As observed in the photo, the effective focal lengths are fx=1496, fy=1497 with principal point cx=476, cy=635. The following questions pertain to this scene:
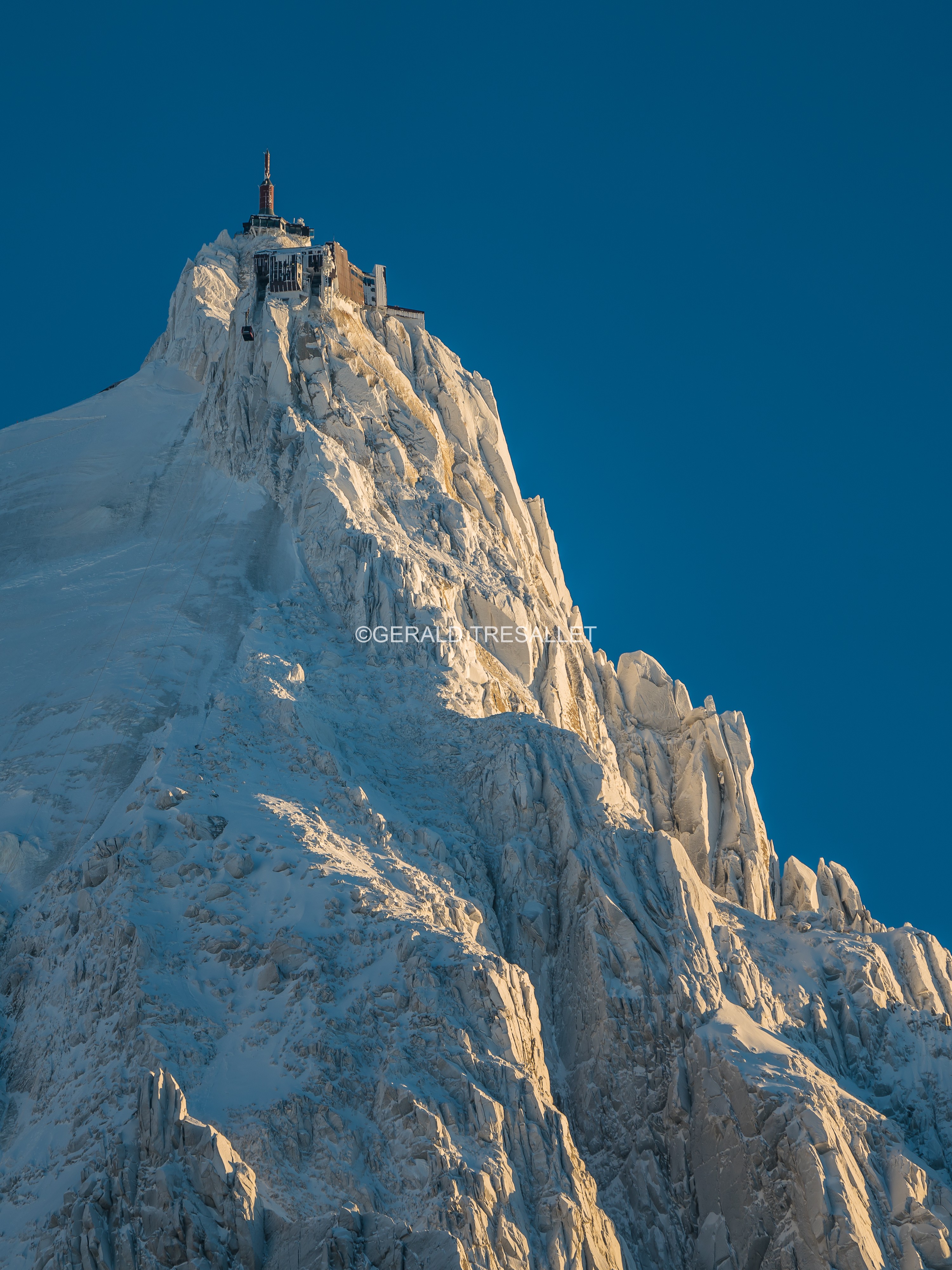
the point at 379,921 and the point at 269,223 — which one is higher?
the point at 269,223

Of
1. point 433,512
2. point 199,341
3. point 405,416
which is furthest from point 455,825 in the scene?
point 199,341

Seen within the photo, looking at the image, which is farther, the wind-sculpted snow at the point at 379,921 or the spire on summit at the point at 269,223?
the spire on summit at the point at 269,223

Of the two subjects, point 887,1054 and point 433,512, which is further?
point 433,512

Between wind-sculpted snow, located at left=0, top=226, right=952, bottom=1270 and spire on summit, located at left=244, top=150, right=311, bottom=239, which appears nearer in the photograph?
wind-sculpted snow, located at left=0, top=226, right=952, bottom=1270

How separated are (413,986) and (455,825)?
12.8 meters

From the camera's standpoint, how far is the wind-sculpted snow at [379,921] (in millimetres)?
44812

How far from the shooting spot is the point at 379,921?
52344 millimetres

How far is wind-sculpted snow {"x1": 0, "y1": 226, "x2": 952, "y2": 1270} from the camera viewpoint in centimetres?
4481

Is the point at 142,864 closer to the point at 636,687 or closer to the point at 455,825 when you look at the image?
the point at 455,825

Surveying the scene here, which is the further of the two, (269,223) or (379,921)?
(269,223)

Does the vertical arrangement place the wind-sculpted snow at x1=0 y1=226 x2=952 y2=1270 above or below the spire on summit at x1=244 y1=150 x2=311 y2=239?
below

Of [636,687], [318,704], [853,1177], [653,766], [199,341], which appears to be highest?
[199,341]

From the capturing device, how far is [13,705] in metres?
66.3

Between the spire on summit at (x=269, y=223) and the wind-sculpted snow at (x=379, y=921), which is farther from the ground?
the spire on summit at (x=269, y=223)
